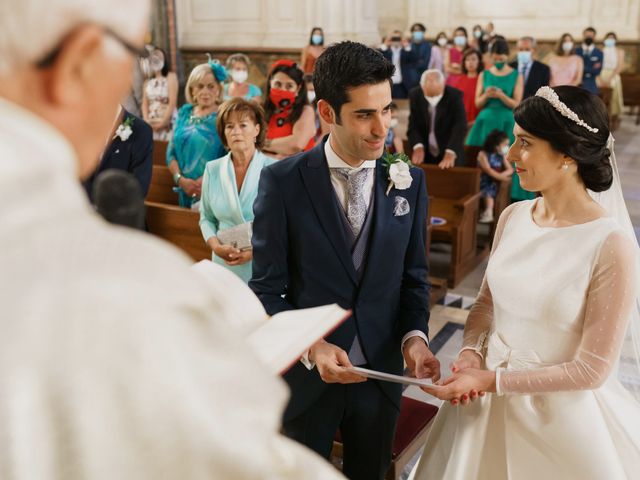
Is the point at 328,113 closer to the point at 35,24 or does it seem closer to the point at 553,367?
the point at 553,367

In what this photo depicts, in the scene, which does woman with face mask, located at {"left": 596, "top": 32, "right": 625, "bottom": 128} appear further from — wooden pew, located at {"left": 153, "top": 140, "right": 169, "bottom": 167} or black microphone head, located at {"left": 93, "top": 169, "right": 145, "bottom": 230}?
black microphone head, located at {"left": 93, "top": 169, "right": 145, "bottom": 230}

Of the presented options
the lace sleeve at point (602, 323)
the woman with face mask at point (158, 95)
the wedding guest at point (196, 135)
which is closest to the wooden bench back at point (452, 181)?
the wedding guest at point (196, 135)

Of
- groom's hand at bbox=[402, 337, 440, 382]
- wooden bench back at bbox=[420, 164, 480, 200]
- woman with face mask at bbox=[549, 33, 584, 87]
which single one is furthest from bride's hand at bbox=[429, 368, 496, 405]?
woman with face mask at bbox=[549, 33, 584, 87]

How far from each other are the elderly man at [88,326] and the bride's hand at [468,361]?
5.52 ft

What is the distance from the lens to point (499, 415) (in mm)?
2254

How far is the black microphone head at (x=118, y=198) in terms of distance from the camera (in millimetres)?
824

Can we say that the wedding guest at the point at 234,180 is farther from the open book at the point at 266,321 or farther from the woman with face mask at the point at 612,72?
the woman with face mask at the point at 612,72

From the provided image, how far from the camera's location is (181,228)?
172 inches

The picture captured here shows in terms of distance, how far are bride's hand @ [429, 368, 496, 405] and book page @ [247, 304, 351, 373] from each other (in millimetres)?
1082

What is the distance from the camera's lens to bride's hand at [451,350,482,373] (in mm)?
2268

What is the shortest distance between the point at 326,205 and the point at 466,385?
2.39 ft

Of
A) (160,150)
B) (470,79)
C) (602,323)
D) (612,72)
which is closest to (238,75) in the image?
(160,150)

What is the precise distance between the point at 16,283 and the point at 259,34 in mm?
14745

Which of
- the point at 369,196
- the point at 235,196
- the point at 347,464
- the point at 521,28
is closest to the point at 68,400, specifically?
the point at 369,196
